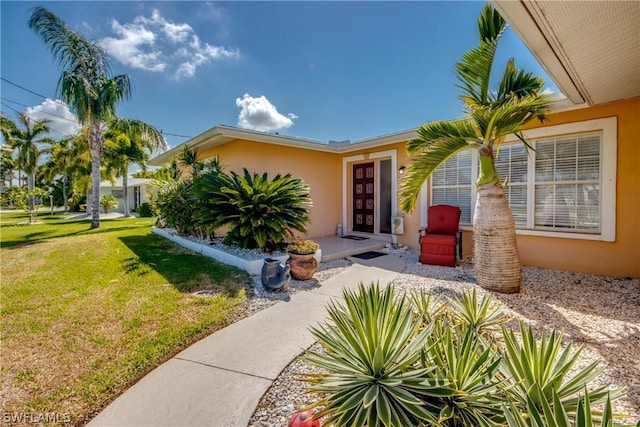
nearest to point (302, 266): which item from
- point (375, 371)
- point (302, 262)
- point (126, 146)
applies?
point (302, 262)

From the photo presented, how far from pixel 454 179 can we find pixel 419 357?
6.68 m

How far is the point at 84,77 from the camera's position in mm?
11852

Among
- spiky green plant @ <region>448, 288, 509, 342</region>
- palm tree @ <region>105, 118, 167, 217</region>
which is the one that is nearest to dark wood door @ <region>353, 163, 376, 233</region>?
spiky green plant @ <region>448, 288, 509, 342</region>

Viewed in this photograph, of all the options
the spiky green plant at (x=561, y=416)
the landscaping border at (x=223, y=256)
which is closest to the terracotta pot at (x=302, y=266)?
the landscaping border at (x=223, y=256)

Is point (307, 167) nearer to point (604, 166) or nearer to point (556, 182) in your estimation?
point (556, 182)

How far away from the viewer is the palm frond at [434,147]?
5.05m

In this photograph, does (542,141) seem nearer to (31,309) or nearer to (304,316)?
(304,316)

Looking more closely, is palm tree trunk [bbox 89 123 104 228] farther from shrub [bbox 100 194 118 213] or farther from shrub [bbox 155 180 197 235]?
shrub [bbox 100 194 118 213]

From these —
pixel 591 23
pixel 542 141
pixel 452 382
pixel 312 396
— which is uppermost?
pixel 591 23

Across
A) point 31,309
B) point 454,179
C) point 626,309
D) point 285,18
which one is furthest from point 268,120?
point 626,309

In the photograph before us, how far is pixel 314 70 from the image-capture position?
10.7 meters

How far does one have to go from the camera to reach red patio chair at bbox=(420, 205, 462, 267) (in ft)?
21.2

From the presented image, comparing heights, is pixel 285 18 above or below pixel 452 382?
above

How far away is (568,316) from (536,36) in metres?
3.60
